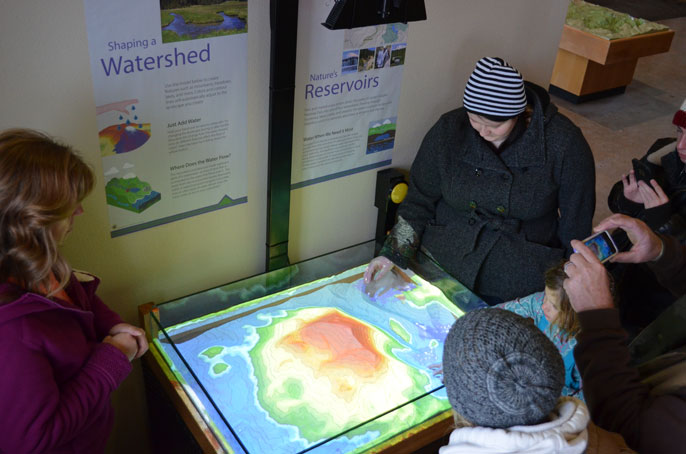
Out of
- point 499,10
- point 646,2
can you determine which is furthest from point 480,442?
point 646,2

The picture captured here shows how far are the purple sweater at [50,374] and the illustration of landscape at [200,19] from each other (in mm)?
880

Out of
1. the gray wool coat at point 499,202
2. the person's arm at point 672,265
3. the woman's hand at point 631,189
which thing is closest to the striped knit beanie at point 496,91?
the gray wool coat at point 499,202

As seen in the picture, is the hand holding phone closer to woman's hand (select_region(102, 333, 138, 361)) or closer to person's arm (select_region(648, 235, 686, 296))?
person's arm (select_region(648, 235, 686, 296))

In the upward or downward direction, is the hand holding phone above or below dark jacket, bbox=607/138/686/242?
above

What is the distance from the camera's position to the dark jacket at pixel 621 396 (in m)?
1.45

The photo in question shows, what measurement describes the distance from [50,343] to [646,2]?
1148 centimetres

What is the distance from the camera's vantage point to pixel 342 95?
8.17ft

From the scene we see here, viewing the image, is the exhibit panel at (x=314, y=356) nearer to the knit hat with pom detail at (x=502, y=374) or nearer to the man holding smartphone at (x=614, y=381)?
the man holding smartphone at (x=614, y=381)

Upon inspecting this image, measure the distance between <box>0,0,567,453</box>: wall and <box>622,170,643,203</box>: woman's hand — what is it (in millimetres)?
624

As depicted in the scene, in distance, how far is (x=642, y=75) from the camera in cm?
791

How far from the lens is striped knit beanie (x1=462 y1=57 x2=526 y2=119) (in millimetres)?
2156

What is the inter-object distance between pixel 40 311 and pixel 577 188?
1.77 meters

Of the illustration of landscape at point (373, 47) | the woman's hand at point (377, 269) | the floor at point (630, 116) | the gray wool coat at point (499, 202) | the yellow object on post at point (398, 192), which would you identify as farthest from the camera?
the floor at point (630, 116)

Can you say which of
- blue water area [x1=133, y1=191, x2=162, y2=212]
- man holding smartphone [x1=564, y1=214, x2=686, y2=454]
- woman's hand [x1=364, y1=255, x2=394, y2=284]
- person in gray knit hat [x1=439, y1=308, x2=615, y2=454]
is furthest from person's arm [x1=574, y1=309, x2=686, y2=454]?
blue water area [x1=133, y1=191, x2=162, y2=212]
